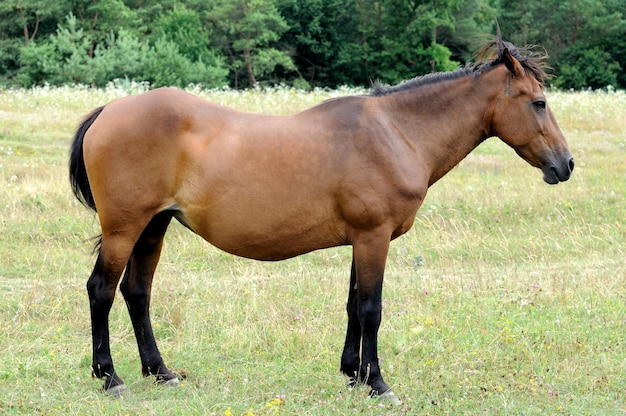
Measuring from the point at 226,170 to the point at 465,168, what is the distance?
986 cm

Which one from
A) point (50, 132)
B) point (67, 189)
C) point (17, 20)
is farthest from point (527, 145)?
point (17, 20)

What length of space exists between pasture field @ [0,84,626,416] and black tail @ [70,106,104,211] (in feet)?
4.36

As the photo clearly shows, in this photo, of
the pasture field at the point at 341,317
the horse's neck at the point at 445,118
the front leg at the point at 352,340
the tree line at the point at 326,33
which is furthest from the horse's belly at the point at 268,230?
the tree line at the point at 326,33

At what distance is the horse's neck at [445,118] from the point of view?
5.51 m

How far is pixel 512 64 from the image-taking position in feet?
17.7

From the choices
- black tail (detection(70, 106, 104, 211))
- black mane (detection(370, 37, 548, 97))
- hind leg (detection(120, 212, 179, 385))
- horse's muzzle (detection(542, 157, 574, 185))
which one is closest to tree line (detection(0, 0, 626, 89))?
black tail (detection(70, 106, 104, 211))

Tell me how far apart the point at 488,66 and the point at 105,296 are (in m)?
3.22

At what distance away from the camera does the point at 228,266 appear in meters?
9.02

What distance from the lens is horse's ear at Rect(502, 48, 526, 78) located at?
5359 mm

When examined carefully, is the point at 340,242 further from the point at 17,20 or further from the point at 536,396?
the point at 17,20

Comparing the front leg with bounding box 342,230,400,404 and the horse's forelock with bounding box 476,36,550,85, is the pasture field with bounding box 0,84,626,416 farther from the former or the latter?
the horse's forelock with bounding box 476,36,550,85

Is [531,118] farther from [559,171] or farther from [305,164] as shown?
[305,164]

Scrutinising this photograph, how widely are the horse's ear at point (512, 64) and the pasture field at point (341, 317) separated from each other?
2.24m

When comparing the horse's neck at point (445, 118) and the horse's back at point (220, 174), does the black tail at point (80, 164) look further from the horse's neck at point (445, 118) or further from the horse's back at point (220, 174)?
the horse's neck at point (445, 118)
